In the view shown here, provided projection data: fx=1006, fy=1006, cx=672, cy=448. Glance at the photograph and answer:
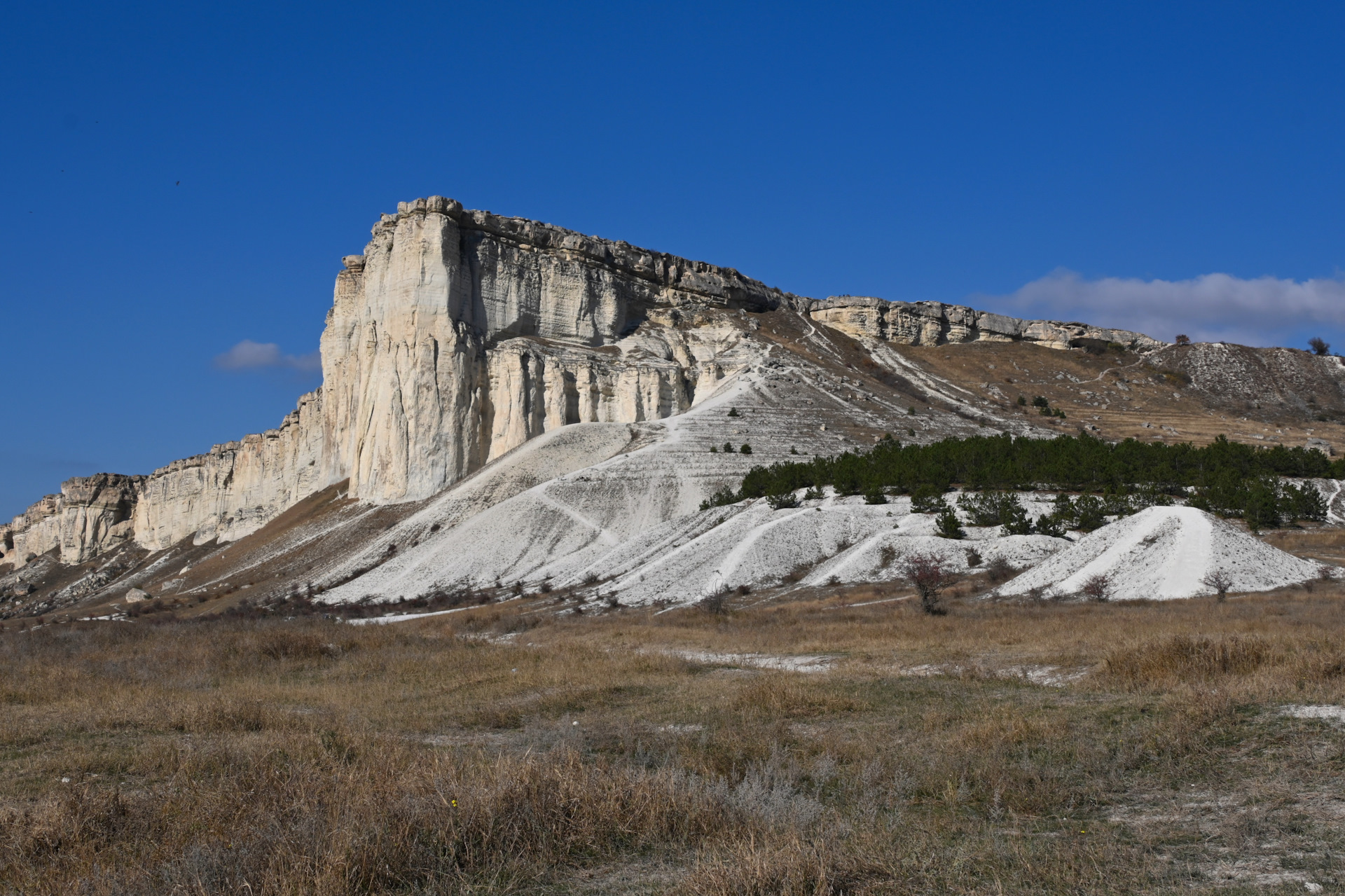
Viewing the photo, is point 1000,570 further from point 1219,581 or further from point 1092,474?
point 1092,474

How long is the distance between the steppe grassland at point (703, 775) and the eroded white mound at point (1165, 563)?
9196 mm

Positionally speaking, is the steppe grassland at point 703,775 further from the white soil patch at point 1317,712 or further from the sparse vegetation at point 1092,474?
the sparse vegetation at point 1092,474

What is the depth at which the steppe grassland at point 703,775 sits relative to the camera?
5184 mm

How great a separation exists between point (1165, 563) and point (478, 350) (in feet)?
174

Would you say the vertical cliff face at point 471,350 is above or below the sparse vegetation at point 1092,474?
above

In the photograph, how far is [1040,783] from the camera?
22.2 ft

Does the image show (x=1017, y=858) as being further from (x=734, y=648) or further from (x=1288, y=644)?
(x=734, y=648)

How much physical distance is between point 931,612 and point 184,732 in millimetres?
16320

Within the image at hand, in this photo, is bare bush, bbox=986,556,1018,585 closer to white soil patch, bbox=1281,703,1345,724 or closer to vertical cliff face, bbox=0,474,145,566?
white soil patch, bbox=1281,703,1345,724

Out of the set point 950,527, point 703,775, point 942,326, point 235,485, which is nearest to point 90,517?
point 235,485

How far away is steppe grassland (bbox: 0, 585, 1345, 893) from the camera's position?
5184 mm

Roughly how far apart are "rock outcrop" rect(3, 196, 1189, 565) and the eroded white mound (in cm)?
4595

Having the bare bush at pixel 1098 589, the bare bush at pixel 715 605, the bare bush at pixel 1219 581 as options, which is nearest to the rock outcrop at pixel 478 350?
the bare bush at pixel 715 605

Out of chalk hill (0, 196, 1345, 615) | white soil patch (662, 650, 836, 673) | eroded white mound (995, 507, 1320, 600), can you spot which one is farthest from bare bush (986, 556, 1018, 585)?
white soil patch (662, 650, 836, 673)
